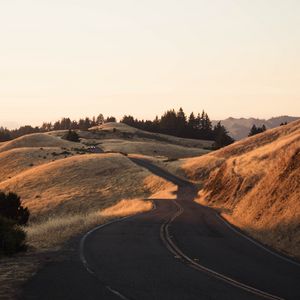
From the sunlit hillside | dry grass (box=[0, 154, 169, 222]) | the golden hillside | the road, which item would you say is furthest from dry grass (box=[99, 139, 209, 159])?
the road

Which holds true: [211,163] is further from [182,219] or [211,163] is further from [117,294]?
[117,294]

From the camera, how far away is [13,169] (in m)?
87.6

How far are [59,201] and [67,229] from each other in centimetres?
3499

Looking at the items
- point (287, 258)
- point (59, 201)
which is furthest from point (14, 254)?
point (59, 201)

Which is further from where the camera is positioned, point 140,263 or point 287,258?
point 287,258

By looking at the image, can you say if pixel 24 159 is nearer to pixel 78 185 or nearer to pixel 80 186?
pixel 78 185

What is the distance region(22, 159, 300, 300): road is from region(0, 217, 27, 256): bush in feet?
5.60

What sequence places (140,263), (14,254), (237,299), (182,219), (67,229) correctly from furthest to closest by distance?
(182,219)
(67,229)
(14,254)
(140,263)
(237,299)

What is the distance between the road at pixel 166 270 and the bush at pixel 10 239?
1.71m

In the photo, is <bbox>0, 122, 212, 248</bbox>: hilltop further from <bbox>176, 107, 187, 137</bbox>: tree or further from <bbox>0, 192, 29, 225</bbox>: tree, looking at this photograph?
<bbox>176, 107, 187, 137</bbox>: tree

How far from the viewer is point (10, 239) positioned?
1503 cm

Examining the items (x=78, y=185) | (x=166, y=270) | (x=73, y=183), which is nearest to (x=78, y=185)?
(x=78, y=185)

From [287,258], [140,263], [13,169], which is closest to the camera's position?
[140,263]

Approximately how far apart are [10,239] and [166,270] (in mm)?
5208
